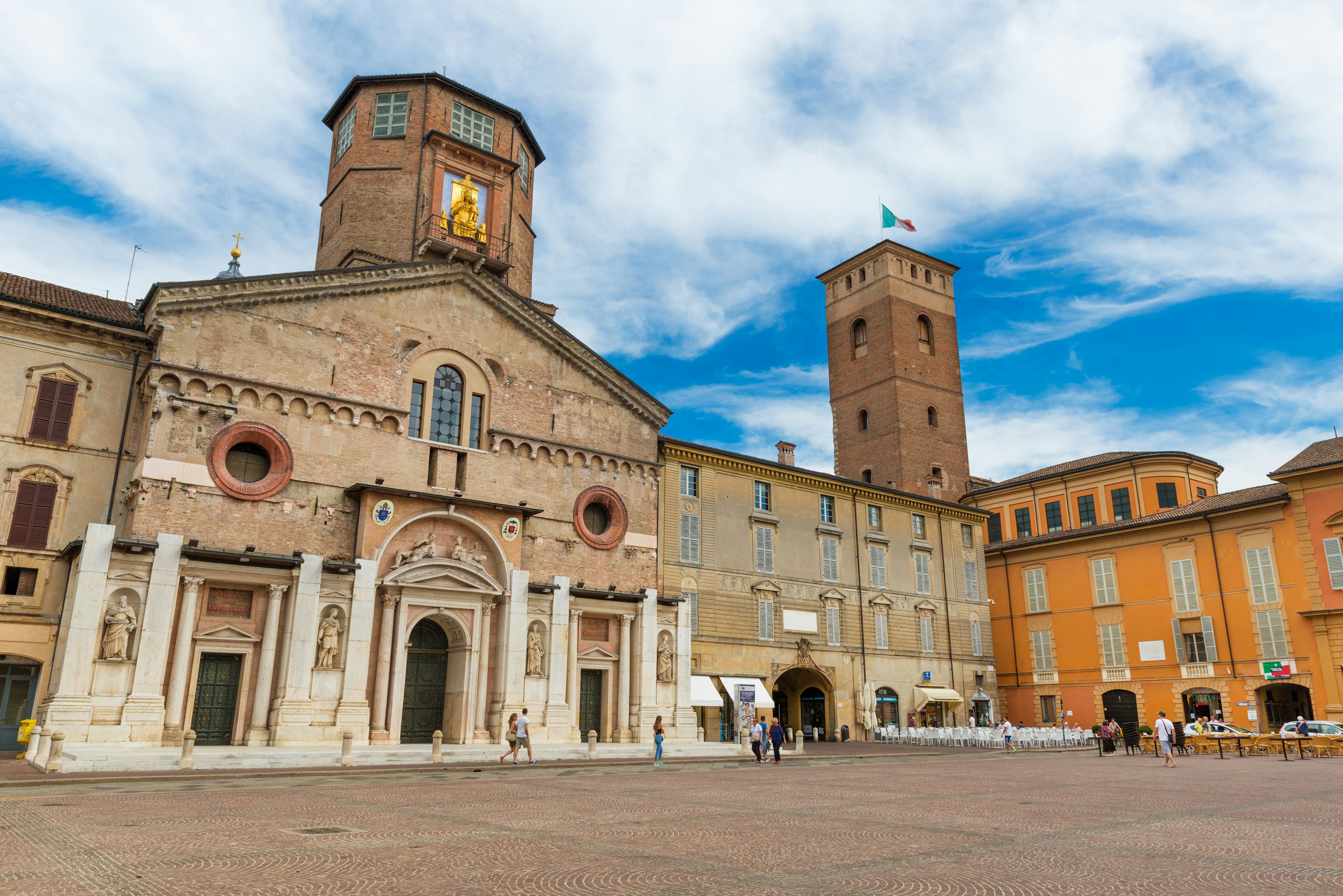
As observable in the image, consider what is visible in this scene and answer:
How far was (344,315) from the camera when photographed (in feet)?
90.1

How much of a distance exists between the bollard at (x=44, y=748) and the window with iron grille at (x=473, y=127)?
2348 cm

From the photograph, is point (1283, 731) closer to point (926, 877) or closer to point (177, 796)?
point (926, 877)

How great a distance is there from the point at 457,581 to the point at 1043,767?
17.0m

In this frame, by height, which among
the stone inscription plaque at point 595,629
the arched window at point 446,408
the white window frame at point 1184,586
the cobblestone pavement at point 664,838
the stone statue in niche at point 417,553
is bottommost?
the cobblestone pavement at point 664,838

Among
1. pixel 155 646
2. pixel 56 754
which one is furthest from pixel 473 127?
pixel 56 754

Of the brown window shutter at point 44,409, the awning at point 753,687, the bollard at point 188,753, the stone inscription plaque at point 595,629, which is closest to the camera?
the bollard at point 188,753

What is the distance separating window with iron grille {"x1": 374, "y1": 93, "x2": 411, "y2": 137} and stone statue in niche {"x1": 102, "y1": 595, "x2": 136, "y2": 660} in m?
19.6

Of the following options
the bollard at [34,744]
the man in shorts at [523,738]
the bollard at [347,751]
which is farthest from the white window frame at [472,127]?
the bollard at [34,744]

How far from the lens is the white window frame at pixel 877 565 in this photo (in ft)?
132

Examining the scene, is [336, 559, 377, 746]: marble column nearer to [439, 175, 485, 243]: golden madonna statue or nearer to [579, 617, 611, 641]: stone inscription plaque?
[579, 617, 611, 641]: stone inscription plaque

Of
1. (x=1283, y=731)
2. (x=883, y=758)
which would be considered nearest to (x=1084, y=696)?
(x=1283, y=731)

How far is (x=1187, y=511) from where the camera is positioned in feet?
138

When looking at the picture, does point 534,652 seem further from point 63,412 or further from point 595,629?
point 63,412

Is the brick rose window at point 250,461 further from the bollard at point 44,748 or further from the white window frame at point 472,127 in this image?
the white window frame at point 472,127
